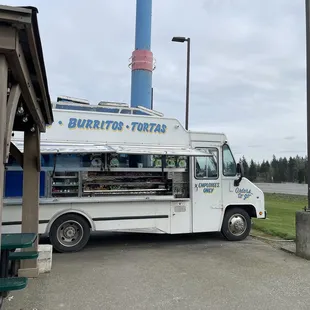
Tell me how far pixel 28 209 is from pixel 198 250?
4302mm

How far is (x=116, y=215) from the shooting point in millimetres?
8797

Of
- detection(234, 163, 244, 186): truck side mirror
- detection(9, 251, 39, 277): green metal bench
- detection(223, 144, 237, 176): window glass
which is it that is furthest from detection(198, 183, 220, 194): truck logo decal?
detection(9, 251, 39, 277): green metal bench

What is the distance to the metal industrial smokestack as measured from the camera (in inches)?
602

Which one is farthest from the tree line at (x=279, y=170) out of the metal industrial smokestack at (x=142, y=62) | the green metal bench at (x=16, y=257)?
the green metal bench at (x=16, y=257)

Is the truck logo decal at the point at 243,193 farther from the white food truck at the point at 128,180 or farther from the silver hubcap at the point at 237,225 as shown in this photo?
the silver hubcap at the point at 237,225

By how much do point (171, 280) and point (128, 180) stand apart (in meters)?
3.29

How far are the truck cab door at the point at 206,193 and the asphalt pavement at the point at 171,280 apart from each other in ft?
1.89

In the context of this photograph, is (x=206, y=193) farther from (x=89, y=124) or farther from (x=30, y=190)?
(x=30, y=190)

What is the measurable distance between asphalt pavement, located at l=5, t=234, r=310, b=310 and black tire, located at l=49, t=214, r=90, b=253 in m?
0.25

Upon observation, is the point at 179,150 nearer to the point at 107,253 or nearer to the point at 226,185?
the point at 226,185

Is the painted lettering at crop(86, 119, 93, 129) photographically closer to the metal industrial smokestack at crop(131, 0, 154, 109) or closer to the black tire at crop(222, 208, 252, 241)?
the black tire at crop(222, 208, 252, 241)

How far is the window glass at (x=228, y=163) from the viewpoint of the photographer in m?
9.91

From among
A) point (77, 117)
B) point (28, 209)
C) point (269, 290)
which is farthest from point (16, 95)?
point (77, 117)

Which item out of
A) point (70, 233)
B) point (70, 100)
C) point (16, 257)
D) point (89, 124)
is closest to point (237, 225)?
point (70, 233)
